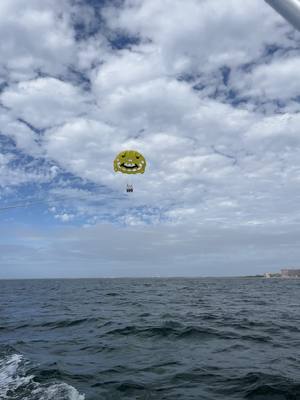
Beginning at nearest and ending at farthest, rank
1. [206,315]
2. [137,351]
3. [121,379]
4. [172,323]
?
[121,379]
[137,351]
[172,323]
[206,315]

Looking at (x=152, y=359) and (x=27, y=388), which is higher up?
(x=152, y=359)

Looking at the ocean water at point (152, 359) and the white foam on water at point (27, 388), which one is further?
the ocean water at point (152, 359)

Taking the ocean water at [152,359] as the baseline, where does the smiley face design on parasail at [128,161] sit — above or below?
above

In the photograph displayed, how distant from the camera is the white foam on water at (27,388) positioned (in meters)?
9.38

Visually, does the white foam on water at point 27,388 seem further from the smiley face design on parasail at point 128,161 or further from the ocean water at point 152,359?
the smiley face design on parasail at point 128,161

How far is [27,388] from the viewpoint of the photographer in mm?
10133

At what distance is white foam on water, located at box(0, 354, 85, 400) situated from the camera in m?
9.38

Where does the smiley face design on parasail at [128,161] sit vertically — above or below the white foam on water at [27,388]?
above

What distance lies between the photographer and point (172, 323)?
2025 centimetres

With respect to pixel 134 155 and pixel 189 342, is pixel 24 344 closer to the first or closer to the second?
pixel 189 342

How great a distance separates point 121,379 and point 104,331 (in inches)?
317

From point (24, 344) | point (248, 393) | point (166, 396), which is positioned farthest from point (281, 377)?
point (24, 344)

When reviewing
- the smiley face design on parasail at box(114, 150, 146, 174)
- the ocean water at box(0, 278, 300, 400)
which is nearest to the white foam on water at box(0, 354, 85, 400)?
the ocean water at box(0, 278, 300, 400)

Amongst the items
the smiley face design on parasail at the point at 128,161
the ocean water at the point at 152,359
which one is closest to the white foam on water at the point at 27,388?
the ocean water at the point at 152,359
